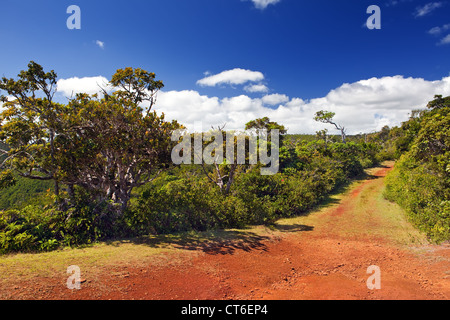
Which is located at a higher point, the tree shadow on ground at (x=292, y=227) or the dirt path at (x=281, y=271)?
the dirt path at (x=281, y=271)

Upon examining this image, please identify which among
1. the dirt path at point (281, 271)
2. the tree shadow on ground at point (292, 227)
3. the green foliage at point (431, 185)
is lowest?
the tree shadow on ground at point (292, 227)

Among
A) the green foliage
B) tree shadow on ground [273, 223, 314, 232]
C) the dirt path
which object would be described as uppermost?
the green foliage

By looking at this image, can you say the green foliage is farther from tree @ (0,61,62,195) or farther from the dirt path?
tree @ (0,61,62,195)

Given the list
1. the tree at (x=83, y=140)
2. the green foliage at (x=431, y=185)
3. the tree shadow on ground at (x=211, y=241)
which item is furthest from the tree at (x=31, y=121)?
the green foliage at (x=431, y=185)

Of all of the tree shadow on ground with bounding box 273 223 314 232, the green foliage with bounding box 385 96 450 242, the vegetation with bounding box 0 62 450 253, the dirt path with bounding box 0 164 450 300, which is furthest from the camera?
the tree shadow on ground with bounding box 273 223 314 232

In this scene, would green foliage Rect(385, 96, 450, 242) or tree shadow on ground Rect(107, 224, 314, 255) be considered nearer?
tree shadow on ground Rect(107, 224, 314, 255)

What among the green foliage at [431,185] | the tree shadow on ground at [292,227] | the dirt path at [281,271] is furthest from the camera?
the tree shadow on ground at [292,227]

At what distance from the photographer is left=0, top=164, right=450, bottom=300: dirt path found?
5621 millimetres

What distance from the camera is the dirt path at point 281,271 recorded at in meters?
5.62

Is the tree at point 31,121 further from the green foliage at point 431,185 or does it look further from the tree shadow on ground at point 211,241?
the green foliage at point 431,185

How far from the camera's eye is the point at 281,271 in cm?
728

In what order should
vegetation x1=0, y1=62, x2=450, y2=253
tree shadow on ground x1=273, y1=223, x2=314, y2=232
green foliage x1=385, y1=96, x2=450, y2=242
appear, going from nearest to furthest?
vegetation x1=0, y1=62, x2=450, y2=253 → green foliage x1=385, y1=96, x2=450, y2=242 → tree shadow on ground x1=273, y1=223, x2=314, y2=232

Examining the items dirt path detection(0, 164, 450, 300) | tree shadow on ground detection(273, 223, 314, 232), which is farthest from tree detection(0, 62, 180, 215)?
tree shadow on ground detection(273, 223, 314, 232)

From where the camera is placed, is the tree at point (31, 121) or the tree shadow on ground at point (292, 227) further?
the tree shadow on ground at point (292, 227)
